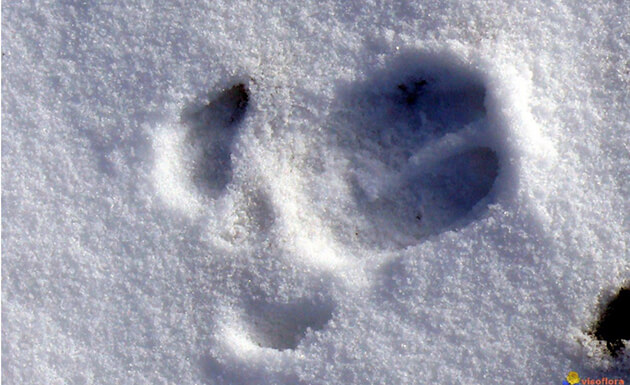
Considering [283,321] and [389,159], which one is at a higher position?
[389,159]

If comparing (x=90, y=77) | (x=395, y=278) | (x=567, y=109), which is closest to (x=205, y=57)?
(x=90, y=77)

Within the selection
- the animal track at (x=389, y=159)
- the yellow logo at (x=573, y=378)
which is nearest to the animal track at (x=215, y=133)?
the animal track at (x=389, y=159)

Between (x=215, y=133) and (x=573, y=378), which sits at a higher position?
(x=215, y=133)

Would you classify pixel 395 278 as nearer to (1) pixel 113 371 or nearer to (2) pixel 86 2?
(1) pixel 113 371

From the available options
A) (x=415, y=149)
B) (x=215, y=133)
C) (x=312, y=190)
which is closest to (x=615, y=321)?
(x=415, y=149)

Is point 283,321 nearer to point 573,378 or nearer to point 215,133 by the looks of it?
point 215,133

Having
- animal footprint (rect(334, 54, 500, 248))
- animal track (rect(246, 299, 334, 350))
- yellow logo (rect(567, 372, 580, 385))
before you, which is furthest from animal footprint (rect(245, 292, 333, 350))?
yellow logo (rect(567, 372, 580, 385))

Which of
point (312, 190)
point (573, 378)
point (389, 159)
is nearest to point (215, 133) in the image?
point (312, 190)

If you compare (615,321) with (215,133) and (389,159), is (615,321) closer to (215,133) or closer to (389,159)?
(389,159)

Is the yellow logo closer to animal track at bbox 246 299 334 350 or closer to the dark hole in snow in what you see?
the dark hole in snow
